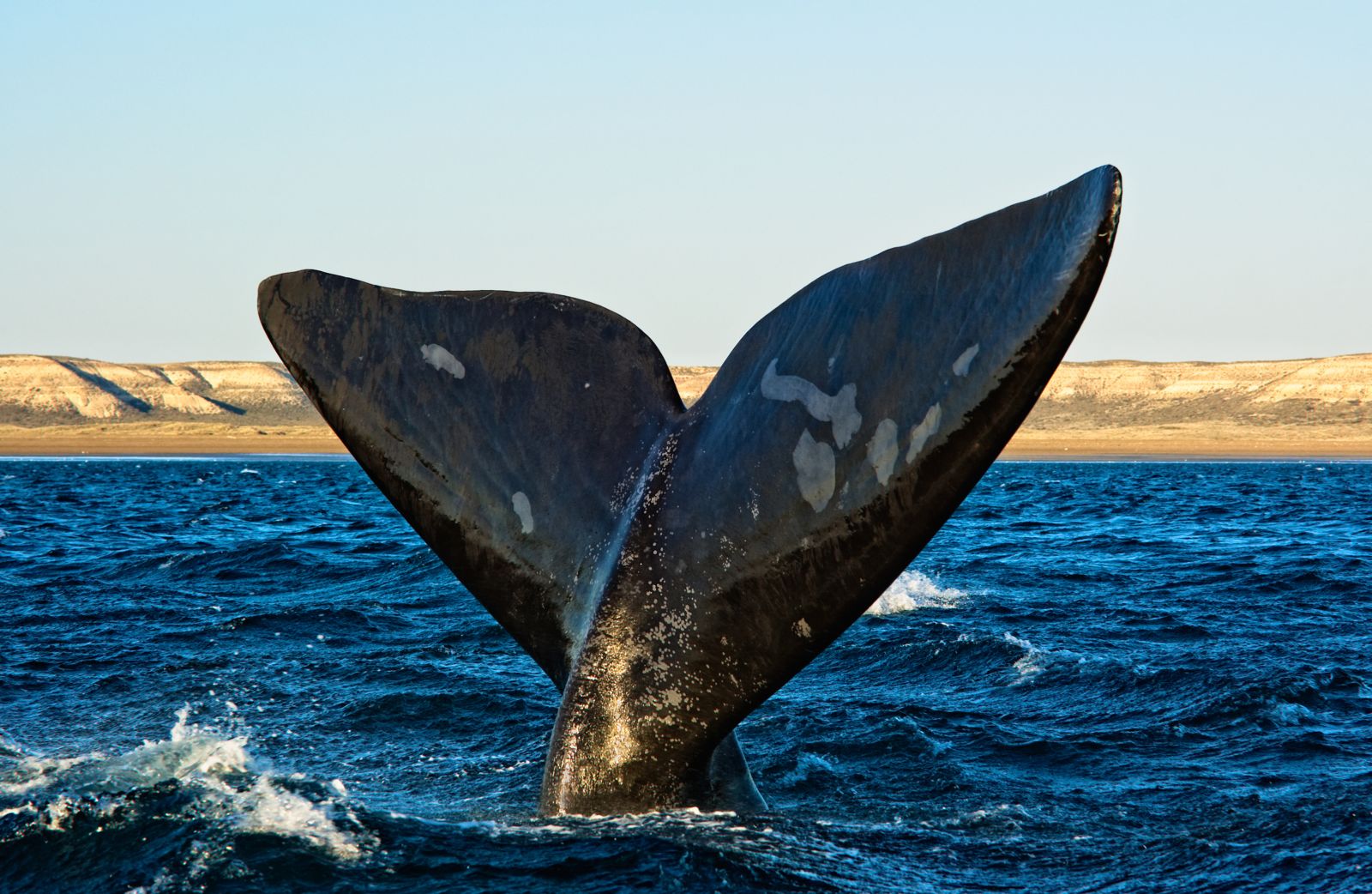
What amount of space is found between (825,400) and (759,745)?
10.9ft

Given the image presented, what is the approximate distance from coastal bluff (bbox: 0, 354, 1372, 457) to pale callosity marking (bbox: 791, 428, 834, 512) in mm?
97298

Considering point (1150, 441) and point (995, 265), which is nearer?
point (995, 265)

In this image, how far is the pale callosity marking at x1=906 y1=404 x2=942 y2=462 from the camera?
3.33 meters

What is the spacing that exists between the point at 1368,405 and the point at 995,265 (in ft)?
398

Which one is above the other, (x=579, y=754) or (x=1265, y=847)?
(x=579, y=754)

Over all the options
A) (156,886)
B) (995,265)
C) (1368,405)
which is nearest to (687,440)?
(995,265)

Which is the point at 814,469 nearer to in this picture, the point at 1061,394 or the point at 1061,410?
the point at 1061,410

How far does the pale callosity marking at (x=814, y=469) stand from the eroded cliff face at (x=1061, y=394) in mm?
116129

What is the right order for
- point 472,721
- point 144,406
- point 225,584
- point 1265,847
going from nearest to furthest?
1. point 1265,847
2. point 472,721
3. point 225,584
4. point 144,406

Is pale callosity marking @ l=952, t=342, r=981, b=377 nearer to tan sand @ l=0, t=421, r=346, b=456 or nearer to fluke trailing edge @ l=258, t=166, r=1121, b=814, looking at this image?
fluke trailing edge @ l=258, t=166, r=1121, b=814

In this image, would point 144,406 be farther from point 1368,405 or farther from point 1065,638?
point 1065,638

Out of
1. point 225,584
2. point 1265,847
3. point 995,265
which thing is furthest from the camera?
point 225,584

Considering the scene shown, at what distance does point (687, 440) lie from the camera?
4.01 meters

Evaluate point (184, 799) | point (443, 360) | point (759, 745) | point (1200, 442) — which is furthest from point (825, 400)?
point (1200, 442)
